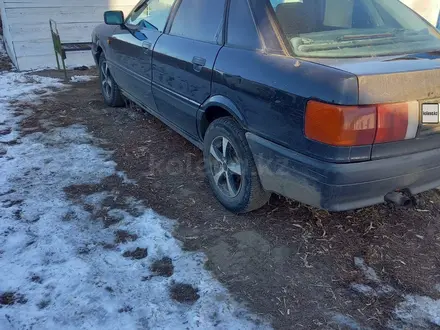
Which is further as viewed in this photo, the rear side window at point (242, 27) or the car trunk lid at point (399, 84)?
the rear side window at point (242, 27)

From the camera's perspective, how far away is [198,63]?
3.18m

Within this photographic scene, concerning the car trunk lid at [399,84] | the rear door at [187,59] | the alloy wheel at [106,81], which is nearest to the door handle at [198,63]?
the rear door at [187,59]

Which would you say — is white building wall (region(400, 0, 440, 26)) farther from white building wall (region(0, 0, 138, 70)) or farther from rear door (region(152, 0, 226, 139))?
rear door (region(152, 0, 226, 139))

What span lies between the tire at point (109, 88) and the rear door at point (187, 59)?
165cm

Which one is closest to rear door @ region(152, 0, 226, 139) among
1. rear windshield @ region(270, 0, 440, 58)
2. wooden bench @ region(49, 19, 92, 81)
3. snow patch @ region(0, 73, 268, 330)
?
rear windshield @ region(270, 0, 440, 58)

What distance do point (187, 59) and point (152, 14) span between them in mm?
1248

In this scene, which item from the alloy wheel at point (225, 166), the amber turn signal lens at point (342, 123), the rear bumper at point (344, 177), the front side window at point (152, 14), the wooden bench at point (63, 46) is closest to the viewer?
the amber turn signal lens at point (342, 123)

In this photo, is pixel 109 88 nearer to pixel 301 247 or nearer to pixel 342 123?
pixel 301 247

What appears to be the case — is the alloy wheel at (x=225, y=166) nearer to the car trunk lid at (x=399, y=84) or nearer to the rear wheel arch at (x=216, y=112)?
the rear wheel arch at (x=216, y=112)

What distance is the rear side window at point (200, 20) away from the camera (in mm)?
3134

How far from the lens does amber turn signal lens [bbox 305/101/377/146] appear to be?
2.12 meters

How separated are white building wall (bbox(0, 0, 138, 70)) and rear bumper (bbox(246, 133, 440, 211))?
644 centimetres

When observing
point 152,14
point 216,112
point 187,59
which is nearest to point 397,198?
point 216,112

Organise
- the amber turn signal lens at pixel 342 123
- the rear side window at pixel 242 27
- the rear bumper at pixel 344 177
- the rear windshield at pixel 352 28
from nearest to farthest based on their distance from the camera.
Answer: the amber turn signal lens at pixel 342 123 < the rear bumper at pixel 344 177 < the rear windshield at pixel 352 28 < the rear side window at pixel 242 27
